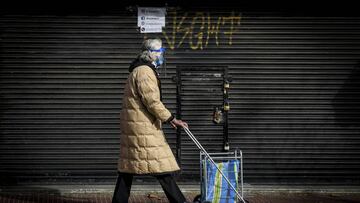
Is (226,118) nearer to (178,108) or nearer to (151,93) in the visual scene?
(178,108)

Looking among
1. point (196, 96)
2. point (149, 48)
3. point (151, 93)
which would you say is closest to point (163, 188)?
point (151, 93)

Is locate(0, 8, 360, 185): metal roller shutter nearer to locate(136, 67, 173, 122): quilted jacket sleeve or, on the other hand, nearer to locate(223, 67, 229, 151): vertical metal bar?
locate(223, 67, 229, 151): vertical metal bar

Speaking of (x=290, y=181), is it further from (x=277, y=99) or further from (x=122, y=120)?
(x=122, y=120)

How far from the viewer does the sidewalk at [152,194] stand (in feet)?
32.1

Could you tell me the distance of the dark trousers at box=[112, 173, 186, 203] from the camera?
26.5 feet

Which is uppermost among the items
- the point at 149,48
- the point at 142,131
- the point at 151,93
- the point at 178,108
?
the point at 149,48

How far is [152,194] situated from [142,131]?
2.29m

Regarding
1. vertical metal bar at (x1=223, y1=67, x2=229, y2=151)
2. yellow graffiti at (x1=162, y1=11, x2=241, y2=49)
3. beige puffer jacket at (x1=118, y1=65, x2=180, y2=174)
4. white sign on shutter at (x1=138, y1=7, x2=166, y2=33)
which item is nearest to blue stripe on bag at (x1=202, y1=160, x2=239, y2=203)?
beige puffer jacket at (x1=118, y1=65, x2=180, y2=174)

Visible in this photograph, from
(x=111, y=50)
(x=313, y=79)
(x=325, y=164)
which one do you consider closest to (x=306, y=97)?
(x=313, y=79)

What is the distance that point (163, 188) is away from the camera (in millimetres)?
8141

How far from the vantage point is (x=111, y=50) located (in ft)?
32.7

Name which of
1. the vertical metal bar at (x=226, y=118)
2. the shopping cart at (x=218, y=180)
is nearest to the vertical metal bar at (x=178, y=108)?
the vertical metal bar at (x=226, y=118)

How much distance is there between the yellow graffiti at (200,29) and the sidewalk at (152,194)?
6.66ft

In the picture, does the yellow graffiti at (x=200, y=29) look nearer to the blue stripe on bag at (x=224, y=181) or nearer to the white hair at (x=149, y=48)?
the white hair at (x=149, y=48)
